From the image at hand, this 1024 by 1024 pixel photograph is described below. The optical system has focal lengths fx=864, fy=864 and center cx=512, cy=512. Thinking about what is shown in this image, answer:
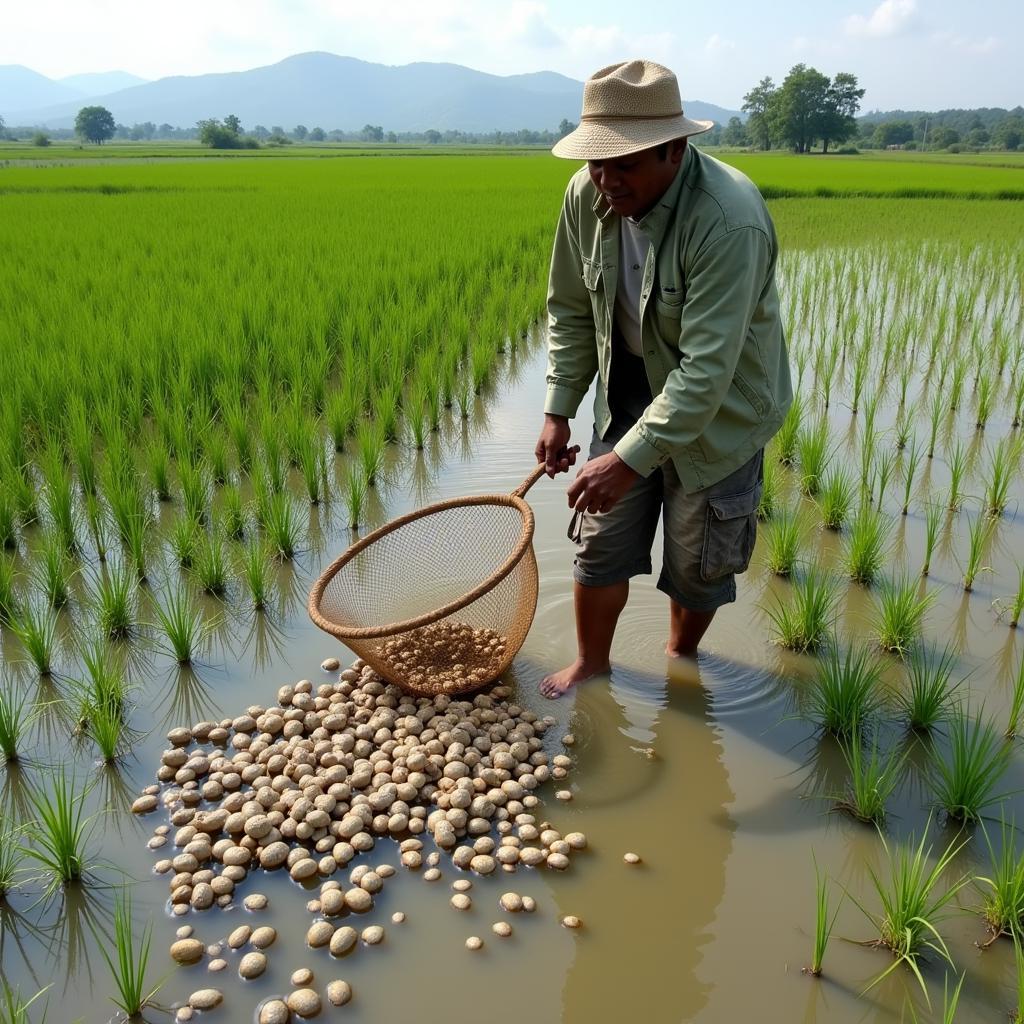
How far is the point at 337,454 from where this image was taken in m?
3.92

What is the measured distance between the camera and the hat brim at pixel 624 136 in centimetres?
169

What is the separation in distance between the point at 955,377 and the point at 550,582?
2791 mm

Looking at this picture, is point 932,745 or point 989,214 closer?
point 932,745

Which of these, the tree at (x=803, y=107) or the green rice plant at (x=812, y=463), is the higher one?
the tree at (x=803, y=107)

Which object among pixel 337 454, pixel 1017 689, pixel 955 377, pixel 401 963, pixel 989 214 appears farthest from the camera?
pixel 989 214

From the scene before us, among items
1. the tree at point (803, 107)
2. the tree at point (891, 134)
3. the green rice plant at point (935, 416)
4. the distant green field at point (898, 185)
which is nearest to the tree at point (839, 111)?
the tree at point (803, 107)

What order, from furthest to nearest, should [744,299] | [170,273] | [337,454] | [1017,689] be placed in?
[170,273] → [337,454] → [1017,689] → [744,299]

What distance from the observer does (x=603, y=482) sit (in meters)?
1.93

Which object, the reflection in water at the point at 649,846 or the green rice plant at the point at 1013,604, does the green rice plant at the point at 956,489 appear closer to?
the green rice plant at the point at 1013,604

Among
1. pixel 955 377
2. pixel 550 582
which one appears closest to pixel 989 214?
pixel 955 377

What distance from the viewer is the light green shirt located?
1793 millimetres

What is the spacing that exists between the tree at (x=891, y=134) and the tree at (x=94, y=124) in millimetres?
66528

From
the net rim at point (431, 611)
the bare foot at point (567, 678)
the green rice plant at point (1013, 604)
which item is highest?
the net rim at point (431, 611)

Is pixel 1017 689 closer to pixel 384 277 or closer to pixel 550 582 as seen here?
pixel 550 582
